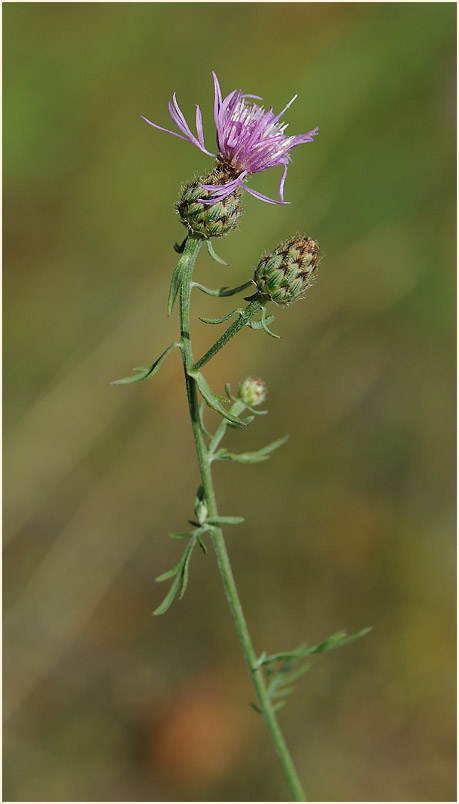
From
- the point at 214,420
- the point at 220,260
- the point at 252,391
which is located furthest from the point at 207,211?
the point at 214,420

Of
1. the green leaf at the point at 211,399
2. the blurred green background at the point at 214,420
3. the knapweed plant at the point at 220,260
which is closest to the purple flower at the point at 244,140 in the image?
the knapweed plant at the point at 220,260

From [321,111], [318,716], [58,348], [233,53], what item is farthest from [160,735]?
[233,53]

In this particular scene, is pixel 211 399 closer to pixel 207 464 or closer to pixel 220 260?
pixel 207 464

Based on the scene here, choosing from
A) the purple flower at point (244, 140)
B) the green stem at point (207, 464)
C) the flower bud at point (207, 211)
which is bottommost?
the green stem at point (207, 464)

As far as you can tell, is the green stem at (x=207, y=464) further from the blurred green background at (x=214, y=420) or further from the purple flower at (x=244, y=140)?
the blurred green background at (x=214, y=420)

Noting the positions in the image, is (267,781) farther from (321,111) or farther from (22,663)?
(321,111)

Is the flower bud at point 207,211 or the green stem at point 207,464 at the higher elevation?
the flower bud at point 207,211

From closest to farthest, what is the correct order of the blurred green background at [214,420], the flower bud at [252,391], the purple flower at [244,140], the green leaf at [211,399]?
the green leaf at [211,399], the purple flower at [244,140], the flower bud at [252,391], the blurred green background at [214,420]
